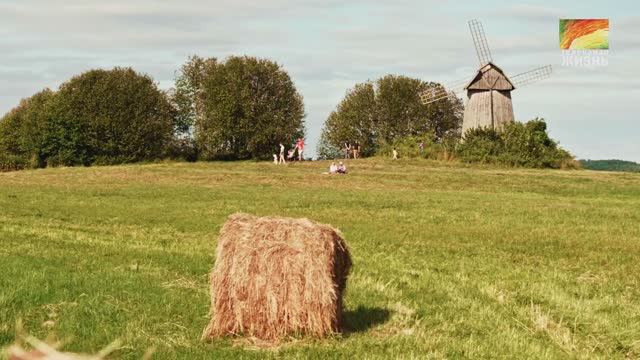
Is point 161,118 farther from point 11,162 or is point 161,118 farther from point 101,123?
point 11,162

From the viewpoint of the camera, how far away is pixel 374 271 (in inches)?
769

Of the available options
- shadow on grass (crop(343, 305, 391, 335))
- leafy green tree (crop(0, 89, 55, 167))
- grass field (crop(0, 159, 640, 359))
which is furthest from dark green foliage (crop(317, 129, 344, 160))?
shadow on grass (crop(343, 305, 391, 335))

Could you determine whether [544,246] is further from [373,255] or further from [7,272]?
[7,272]

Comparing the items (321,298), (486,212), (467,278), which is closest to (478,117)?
(486,212)

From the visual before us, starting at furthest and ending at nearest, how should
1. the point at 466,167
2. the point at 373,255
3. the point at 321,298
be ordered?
the point at 466,167
the point at 373,255
the point at 321,298

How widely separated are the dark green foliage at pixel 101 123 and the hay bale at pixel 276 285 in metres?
89.9

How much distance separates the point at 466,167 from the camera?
246 feet

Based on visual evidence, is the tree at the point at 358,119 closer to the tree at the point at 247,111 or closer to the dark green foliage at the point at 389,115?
the dark green foliage at the point at 389,115

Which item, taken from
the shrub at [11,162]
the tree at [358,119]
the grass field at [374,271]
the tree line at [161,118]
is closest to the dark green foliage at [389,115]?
the tree at [358,119]

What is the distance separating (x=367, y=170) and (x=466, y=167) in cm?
1086

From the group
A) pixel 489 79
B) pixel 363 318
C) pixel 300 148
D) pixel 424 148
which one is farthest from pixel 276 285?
pixel 489 79

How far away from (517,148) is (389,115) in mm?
45305

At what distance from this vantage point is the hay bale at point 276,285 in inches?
485

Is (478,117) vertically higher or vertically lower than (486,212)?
higher
